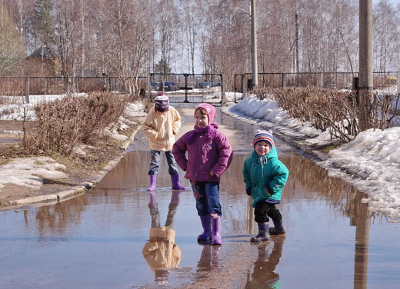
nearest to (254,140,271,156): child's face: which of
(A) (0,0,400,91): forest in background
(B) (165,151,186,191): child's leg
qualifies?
(B) (165,151,186,191): child's leg

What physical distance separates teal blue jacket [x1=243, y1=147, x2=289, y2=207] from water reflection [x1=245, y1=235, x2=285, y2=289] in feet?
1.50

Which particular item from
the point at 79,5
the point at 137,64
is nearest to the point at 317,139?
the point at 137,64

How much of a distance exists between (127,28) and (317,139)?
29.7 m

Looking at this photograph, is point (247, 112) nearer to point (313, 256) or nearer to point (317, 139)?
point (317, 139)

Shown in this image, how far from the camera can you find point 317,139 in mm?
16625

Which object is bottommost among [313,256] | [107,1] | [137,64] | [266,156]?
[313,256]

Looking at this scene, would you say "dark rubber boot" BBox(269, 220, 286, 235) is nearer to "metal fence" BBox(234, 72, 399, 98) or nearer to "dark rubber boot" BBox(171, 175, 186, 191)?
"dark rubber boot" BBox(171, 175, 186, 191)

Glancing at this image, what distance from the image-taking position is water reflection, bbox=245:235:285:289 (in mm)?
5340

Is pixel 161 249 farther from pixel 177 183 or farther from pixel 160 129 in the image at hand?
pixel 160 129

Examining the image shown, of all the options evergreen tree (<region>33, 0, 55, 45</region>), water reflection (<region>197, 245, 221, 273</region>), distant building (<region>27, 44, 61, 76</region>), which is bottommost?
water reflection (<region>197, 245, 221, 273</region>)

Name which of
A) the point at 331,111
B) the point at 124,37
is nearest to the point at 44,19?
the point at 124,37

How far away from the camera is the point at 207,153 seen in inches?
275

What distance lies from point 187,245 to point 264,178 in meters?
1.05

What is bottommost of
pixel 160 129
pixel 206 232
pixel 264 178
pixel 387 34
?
pixel 206 232
